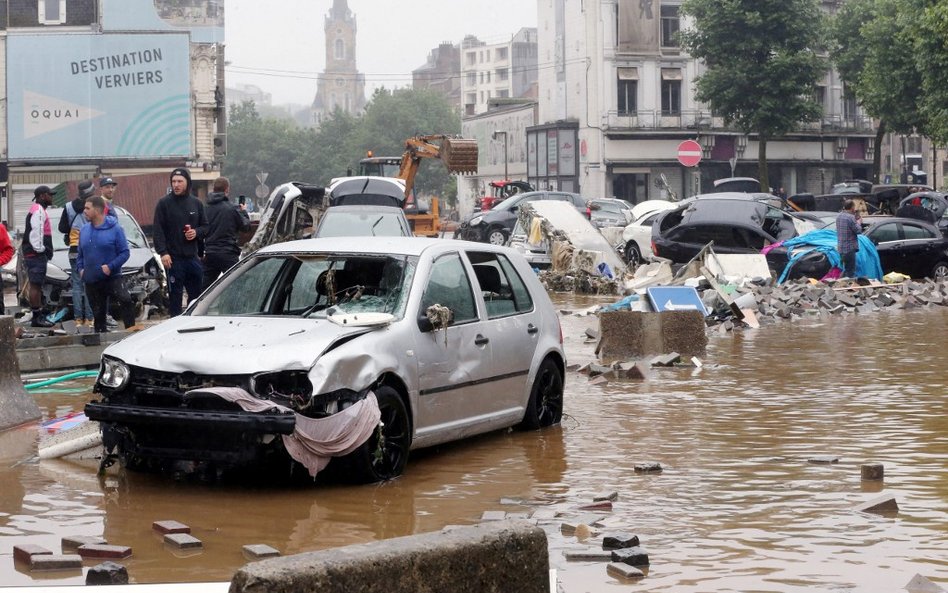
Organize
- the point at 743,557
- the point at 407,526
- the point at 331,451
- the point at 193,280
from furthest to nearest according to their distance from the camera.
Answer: the point at 193,280
the point at 331,451
the point at 407,526
the point at 743,557

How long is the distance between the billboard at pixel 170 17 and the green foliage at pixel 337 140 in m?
41.8

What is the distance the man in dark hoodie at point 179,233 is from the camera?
13914mm

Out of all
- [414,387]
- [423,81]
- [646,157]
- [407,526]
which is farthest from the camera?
[423,81]

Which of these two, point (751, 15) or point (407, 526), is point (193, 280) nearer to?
point (407, 526)

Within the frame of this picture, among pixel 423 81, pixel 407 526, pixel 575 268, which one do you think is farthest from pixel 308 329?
pixel 423 81

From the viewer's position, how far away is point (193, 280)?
46.4 ft

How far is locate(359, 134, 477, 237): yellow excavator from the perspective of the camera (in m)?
37.3

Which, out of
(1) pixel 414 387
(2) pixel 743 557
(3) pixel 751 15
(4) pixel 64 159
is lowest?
(2) pixel 743 557

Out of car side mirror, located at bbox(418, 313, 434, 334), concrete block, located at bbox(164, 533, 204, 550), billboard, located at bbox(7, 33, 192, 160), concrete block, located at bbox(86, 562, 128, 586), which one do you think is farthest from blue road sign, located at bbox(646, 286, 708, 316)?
billboard, located at bbox(7, 33, 192, 160)

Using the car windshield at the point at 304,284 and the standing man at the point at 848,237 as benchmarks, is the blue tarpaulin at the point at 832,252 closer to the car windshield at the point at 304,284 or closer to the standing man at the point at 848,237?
the standing man at the point at 848,237

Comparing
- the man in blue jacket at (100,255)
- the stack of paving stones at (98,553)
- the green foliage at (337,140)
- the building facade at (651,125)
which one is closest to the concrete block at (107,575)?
the stack of paving stones at (98,553)

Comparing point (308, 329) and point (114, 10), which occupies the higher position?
point (114, 10)

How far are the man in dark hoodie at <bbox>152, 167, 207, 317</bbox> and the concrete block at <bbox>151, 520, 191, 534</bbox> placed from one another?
709cm

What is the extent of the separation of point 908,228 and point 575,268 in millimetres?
6222
